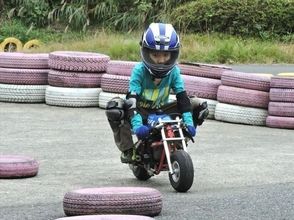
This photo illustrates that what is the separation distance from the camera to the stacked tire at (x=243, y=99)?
35.7 feet

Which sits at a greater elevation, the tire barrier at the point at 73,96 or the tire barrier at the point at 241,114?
the tire barrier at the point at 241,114

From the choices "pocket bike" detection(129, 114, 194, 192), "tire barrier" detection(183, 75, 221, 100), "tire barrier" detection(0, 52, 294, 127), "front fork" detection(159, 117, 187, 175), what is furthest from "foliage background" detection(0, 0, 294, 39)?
"front fork" detection(159, 117, 187, 175)

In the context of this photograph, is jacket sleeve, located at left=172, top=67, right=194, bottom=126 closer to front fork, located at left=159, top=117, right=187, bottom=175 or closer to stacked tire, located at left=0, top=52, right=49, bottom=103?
front fork, located at left=159, top=117, right=187, bottom=175

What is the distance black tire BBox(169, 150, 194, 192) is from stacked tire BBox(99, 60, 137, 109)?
566 cm

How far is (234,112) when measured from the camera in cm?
1102

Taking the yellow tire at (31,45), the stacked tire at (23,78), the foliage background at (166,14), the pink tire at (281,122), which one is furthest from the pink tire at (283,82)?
the yellow tire at (31,45)

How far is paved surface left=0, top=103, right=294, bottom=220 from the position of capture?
18.3 ft

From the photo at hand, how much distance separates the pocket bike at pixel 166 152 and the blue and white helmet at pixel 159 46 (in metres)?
0.36

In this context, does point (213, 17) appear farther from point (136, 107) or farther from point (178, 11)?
point (136, 107)

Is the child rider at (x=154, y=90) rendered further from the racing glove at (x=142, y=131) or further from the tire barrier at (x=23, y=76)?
the tire barrier at (x=23, y=76)

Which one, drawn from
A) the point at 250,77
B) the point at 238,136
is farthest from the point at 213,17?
the point at 238,136

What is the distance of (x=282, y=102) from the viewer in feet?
34.7

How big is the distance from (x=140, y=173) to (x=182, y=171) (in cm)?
84

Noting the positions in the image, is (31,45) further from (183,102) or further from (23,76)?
(183,102)
